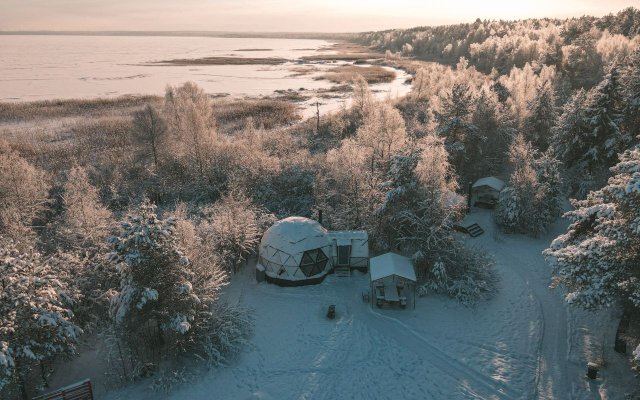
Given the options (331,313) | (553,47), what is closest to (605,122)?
(331,313)

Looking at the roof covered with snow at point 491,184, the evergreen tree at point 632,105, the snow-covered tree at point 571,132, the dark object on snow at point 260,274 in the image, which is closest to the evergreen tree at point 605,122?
the evergreen tree at point 632,105

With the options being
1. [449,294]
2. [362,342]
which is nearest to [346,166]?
[449,294]

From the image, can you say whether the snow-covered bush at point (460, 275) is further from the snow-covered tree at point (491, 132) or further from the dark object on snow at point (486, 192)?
the snow-covered tree at point (491, 132)

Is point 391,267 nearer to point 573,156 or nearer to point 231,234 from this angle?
point 231,234

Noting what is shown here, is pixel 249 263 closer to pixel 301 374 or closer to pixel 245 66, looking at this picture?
pixel 301 374

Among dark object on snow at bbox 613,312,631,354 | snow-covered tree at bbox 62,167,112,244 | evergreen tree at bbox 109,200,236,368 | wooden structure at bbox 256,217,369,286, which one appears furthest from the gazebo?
snow-covered tree at bbox 62,167,112,244
